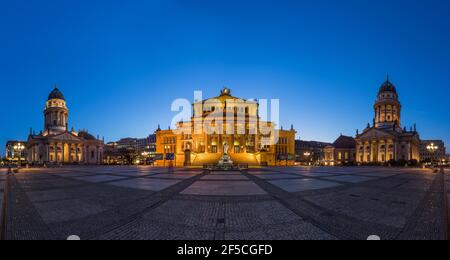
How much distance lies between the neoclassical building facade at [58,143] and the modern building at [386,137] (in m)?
119

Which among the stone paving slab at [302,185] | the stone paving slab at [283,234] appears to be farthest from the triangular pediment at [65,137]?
the stone paving slab at [283,234]

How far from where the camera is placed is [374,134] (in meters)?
91.4

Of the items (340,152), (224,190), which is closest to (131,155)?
(340,152)

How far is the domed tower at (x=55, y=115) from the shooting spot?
105 metres

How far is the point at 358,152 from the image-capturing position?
3873 inches

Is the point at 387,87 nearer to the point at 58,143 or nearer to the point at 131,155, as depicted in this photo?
the point at 131,155

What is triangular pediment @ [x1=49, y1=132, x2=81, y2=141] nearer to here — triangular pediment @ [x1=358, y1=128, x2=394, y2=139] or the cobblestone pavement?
the cobblestone pavement

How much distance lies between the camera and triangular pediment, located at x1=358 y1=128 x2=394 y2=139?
87.8 m

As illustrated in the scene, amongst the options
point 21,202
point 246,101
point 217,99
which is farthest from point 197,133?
point 21,202

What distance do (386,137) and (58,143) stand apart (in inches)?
5250

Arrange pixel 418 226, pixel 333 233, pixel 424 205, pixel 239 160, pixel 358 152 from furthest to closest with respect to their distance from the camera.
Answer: pixel 358 152 → pixel 239 160 → pixel 424 205 → pixel 418 226 → pixel 333 233

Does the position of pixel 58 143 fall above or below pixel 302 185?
above
